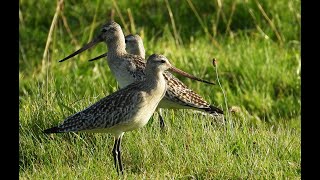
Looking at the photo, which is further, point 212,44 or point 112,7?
point 112,7

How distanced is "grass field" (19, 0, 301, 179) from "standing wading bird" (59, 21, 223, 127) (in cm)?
17

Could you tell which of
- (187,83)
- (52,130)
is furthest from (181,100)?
(187,83)

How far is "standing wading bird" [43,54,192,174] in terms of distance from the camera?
25.5 ft

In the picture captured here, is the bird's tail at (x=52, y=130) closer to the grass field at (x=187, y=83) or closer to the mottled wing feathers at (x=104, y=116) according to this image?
the mottled wing feathers at (x=104, y=116)

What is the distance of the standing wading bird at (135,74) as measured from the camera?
919 centimetres

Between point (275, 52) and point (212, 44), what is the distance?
931 millimetres

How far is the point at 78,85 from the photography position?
11391 mm

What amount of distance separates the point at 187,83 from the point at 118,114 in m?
3.98

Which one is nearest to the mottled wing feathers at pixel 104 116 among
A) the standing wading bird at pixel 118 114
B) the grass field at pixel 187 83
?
the standing wading bird at pixel 118 114
